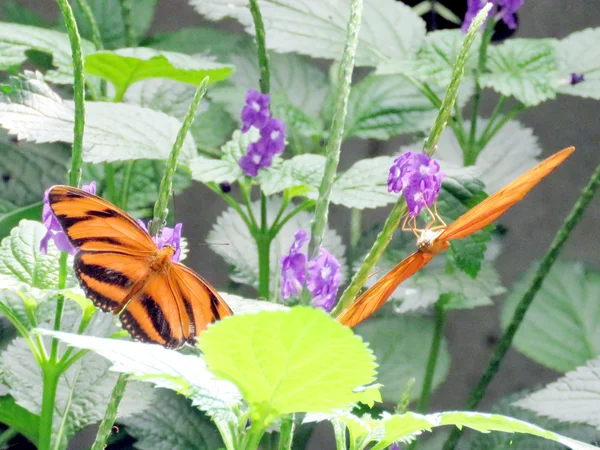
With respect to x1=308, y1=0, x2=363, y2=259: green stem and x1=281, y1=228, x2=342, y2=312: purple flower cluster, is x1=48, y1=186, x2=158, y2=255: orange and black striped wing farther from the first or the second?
x1=308, y1=0, x2=363, y2=259: green stem

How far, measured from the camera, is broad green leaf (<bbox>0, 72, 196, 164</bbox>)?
1.10 meters

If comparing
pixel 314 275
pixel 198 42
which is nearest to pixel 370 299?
pixel 314 275

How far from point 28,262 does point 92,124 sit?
13.6 inches

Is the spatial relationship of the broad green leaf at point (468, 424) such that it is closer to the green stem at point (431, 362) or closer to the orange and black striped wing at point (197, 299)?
the orange and black striped wing at point (197, 299)

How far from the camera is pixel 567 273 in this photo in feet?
6.16

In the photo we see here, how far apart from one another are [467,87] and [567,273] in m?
0.53

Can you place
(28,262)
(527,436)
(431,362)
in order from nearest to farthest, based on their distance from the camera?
(28,262) < (527,436) < (431,362)

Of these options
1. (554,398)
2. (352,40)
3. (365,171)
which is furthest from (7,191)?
(352,40)

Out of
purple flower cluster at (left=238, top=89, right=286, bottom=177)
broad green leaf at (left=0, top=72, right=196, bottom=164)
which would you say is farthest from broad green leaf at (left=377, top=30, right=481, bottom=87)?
broad green leaf at (left=0, top=72, right=196, bottom=164)

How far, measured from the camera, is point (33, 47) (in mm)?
1338

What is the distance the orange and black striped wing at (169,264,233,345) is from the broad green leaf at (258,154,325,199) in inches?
13.7

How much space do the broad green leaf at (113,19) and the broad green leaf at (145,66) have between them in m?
0.62

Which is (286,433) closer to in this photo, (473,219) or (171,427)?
(473,219)

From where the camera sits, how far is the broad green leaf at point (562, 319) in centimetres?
174
